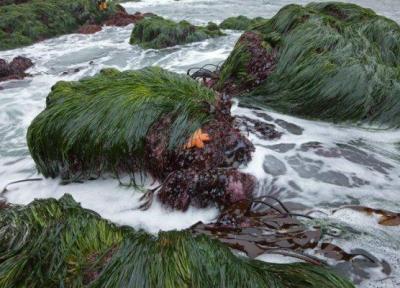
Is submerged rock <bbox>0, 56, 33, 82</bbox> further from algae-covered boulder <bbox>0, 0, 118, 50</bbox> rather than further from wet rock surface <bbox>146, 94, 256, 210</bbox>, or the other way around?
wet rock surface <bbox>146, 94, 256, 210</bbox>

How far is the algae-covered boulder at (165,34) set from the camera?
1143 cm

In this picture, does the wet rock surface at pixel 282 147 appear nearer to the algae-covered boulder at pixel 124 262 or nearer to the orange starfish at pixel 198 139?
the orange starfish at pixel 198 139

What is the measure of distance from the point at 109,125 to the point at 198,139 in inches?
37.7

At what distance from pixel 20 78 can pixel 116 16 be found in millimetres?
7767

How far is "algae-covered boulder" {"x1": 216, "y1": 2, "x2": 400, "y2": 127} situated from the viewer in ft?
18.1

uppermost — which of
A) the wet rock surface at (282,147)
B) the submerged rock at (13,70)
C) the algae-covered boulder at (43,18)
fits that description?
the wet rock surface at (282,147)

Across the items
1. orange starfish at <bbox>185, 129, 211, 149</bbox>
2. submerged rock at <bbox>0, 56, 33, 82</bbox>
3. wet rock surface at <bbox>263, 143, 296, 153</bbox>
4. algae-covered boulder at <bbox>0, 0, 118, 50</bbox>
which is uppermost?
orange starfish at <bbox>185, 129, 211, 149</bbox>

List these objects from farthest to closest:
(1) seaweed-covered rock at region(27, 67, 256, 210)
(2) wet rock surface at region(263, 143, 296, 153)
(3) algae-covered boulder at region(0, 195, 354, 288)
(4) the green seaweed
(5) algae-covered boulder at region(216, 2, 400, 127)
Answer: (5) algae-covered boulder at region(216, 2, 400, 127) < (2) wet rock surface at region(263, 143, 296, 153) < (4) the green seaweed < (1) seaweed-covered rock at region(27, 67, 256, 210) < (3) algae-covered boulder at region(0, 195, 354, 288)

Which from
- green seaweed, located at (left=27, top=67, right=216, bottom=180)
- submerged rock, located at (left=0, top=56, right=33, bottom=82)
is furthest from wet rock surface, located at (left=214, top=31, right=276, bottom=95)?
submerged rock, located at (left=0, top=56, right=33, bottom=82)

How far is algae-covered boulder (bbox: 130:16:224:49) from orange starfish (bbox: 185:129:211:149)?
7617 millimetres

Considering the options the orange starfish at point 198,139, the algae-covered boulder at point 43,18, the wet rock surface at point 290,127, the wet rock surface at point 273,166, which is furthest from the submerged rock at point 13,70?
the wet rock surface at point 273,166

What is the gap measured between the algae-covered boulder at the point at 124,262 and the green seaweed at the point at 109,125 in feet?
4.07

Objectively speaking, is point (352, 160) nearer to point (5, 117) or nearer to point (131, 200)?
point (131, 200)

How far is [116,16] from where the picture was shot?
52.0ft
